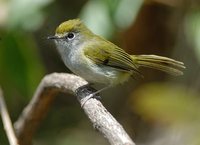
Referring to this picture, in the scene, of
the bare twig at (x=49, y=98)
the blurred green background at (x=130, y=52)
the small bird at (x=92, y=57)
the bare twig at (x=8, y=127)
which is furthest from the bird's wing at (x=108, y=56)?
the bare twig at (x=8, y=127)

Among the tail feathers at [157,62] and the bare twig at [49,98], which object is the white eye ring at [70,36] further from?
the tail feathers at [157,62]

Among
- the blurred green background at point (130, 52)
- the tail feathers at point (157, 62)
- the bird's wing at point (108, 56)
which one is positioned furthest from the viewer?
the tail feathers at point (157, 62)

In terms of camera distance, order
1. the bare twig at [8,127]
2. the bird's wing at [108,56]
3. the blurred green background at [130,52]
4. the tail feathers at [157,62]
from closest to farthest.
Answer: the bare twig at [8,127] < the blurred green background at [130,52] < the bird's wing at [108,56] < the tail feathers at [157,62]

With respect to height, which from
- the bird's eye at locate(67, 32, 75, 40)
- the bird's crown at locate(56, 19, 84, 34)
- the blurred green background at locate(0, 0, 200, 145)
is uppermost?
the bird's crown at locate(56, 19, 84, 34)

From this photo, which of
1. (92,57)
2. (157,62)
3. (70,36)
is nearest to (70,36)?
(70,36)

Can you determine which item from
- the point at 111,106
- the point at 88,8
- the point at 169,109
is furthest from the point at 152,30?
the point at 88,8

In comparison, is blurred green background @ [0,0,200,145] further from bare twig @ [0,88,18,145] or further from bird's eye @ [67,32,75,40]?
bare twig @ [0,88,18,145]

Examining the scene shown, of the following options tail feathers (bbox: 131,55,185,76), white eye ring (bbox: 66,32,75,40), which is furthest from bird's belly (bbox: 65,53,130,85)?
tail feathers (bbox: 131,55,185,76)

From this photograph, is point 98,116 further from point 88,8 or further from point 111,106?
point 111,106
